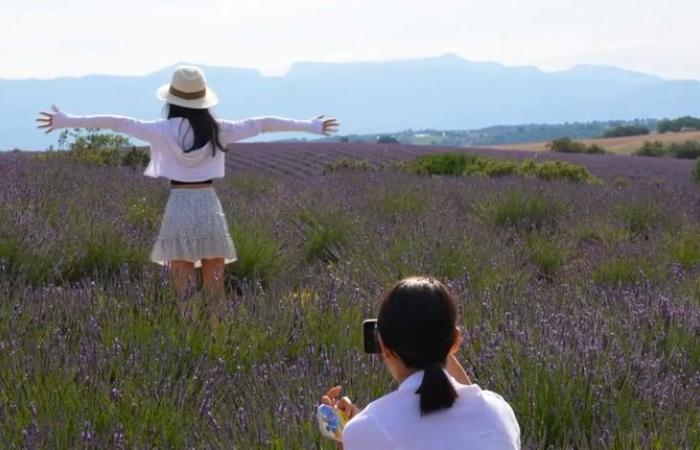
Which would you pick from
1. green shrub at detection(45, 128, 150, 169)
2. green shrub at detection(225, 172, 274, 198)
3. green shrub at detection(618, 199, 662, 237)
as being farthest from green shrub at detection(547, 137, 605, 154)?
green shrub at detection(618, 199, 662, 237)

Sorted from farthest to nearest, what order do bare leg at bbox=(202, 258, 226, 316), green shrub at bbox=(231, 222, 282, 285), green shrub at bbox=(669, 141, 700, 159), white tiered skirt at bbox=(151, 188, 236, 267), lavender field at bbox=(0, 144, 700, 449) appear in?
green shrub at bbox=(669, 141, 700, 159), green shrub at bbox=(231, 222, 282, 285), white tiered skirt at bbox=(151, 188, 236, 267), bare leg at bbox=(202, 258, 226, 316), lavender field at bbox=(0, 144, 700, 449)

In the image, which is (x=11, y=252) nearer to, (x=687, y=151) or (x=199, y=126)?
(x=199, y=126)

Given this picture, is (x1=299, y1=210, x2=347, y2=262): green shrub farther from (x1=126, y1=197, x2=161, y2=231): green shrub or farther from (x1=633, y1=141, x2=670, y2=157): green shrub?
(x1=633, y1=141, x2=670, y2=157): green shrub

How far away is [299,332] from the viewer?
354 centimetres

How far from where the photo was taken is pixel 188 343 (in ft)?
10.8

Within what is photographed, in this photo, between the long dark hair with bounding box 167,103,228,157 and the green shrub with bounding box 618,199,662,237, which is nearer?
the long dark hair with bounding box 167,103,228,157

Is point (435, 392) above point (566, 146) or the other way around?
above

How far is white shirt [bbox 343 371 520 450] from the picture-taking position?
1.77 meters

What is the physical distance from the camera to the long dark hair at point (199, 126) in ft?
15.0

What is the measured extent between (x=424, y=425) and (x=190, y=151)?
302 centimetres

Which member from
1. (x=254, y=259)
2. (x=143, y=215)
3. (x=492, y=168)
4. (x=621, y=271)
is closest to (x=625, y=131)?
(x=492, y=168)

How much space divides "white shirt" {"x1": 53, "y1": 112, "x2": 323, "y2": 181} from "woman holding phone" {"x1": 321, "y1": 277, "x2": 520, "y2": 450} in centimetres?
290

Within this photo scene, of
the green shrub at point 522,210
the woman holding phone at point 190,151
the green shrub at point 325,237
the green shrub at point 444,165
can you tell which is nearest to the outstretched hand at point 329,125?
the woman holding phone at point 190,151

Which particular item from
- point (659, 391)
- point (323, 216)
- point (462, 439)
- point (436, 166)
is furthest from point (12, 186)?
point (436, 166)
